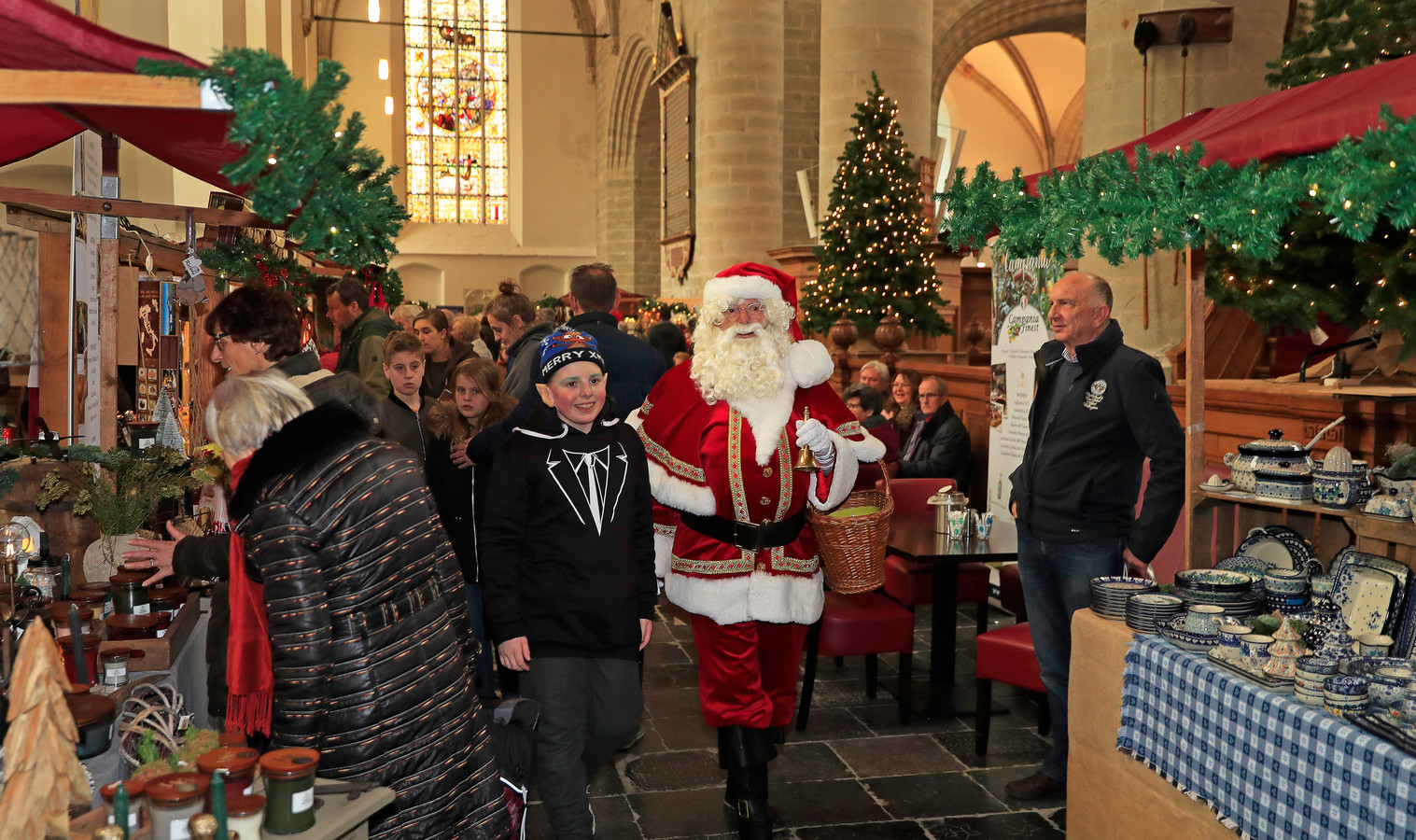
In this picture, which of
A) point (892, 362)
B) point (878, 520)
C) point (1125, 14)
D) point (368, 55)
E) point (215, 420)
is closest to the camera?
point (215, 420)

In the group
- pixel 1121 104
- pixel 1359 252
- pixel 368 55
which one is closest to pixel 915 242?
pixel 1121 104

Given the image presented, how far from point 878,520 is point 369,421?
5.54 ft

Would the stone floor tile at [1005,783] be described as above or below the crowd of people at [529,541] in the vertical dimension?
below

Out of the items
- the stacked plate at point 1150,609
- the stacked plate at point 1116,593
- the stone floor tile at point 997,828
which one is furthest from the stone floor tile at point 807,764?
the stacked plate at point 1150,609

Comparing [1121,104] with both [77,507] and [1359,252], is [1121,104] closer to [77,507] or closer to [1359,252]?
[1359,252]

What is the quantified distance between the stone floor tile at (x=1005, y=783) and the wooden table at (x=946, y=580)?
53 cm

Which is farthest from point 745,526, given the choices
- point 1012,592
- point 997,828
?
point 1012,592

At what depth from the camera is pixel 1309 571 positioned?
9.61 ft

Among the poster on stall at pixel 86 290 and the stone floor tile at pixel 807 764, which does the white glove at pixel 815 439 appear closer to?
the stone floor tile at pixel 807 764

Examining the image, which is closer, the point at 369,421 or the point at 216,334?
the point at 369,421

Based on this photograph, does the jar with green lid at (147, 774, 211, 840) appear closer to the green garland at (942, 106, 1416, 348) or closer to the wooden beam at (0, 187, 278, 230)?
the wooden beam at (0, 187, 278, 230)

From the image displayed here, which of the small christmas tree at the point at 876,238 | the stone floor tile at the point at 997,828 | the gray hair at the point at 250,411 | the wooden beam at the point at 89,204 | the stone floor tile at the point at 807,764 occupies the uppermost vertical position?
the small christmas tree at the point at 876,238

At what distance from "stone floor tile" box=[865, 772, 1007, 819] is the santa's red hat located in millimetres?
1655

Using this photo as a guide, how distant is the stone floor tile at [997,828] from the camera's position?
344cm
